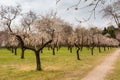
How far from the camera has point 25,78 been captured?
2720cm

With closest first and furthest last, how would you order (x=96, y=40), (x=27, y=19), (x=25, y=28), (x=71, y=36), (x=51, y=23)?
(x=51, y=23), (x=25, y=28), (x=27, y=19), (x=71, y=36), (x=96, y=40)

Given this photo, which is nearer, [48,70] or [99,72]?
[99,72]

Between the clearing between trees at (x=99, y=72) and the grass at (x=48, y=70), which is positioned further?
the grass at (x=48, y=70)

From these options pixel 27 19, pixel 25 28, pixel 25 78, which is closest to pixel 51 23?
pixel 25 78

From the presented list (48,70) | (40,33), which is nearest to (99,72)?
(48,70)

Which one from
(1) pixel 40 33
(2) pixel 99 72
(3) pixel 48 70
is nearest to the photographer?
(2) pixel 99 72

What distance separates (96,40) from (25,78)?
80349 mm

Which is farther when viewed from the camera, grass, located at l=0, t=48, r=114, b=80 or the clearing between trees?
grass, located at l=0, t=48, r=114, b=80

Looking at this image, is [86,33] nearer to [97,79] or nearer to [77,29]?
[77,29]

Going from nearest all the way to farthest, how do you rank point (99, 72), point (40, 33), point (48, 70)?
point (99, 72)
point (48, 70)
point (40, 33)

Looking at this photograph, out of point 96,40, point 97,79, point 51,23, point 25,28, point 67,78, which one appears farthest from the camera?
point 96,40

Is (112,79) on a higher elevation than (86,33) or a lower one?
lower

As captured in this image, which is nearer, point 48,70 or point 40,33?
point 48,70

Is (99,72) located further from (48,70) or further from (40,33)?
(40,33)
